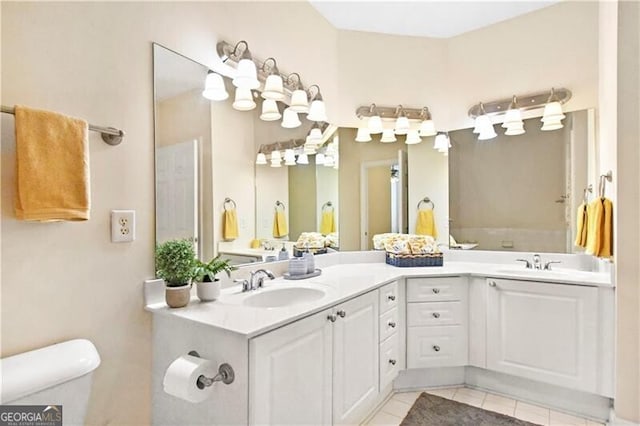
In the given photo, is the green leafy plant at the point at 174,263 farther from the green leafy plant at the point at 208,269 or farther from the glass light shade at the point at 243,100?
the glass light shade at the point at 243,100

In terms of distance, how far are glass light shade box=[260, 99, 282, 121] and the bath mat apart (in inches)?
76.1

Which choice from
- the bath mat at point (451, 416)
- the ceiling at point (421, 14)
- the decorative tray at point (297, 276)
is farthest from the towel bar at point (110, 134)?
the bath mat at point (451, 416)

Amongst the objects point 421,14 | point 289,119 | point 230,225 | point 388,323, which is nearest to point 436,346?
point 388,323

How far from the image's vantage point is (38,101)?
112cm

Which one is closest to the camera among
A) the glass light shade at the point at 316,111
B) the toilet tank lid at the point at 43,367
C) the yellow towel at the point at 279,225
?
the toilet tank lid at the point at 43,367

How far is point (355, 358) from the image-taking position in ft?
5.53

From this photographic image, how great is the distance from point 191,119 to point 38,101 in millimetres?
612

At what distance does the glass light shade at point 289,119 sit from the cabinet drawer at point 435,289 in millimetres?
1270

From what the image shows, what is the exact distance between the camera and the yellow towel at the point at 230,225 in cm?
181

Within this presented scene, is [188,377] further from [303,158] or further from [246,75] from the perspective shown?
[303,158]

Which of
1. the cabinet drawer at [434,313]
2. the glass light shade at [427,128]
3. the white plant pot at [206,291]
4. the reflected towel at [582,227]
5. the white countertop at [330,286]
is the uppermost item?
the glass light shade at [427,128]

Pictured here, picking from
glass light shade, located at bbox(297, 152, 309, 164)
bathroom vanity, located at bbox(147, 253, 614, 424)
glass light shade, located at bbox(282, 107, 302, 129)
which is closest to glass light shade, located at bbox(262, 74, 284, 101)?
glass light shade, located at bbox(282, 107, 302, 129)

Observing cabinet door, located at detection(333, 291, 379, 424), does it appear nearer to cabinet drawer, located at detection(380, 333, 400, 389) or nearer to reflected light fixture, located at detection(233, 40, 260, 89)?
cabinet drawer, located at detection(380, 333, 400, 389)

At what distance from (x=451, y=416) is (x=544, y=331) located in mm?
755
